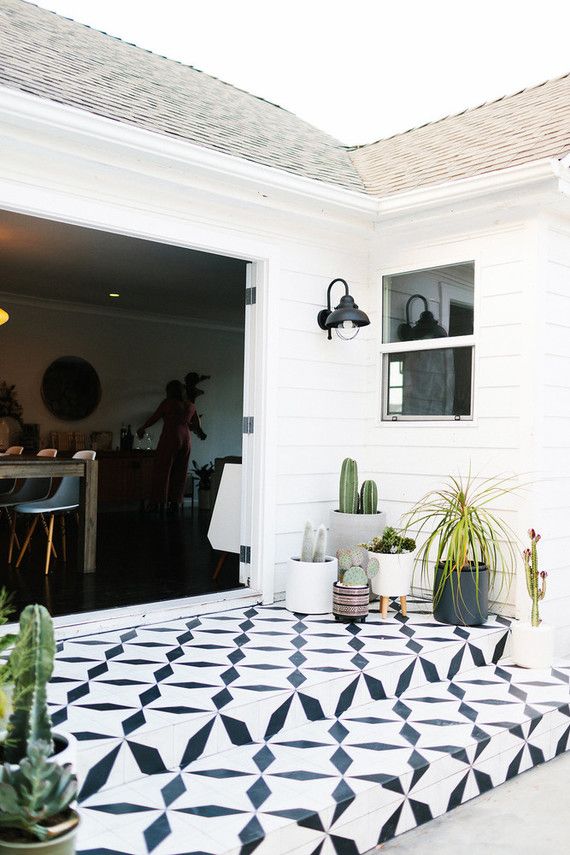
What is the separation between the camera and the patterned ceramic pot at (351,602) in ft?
13.7

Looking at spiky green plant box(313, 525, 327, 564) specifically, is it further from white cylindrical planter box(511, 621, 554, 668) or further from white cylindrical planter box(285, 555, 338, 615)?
white cylindrical planter box(511, 621, 554, 668)

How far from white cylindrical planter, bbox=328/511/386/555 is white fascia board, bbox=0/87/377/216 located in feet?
6.11

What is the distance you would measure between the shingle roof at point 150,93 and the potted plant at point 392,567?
7.52 ft

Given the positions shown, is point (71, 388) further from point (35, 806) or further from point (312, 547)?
point (35, 806)

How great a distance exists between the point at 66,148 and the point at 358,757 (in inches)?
118

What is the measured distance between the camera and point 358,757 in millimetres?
2914

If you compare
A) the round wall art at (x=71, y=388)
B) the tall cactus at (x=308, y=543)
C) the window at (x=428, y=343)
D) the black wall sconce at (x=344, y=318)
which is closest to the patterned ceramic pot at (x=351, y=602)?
the tall cactus at (x=308, y=543)

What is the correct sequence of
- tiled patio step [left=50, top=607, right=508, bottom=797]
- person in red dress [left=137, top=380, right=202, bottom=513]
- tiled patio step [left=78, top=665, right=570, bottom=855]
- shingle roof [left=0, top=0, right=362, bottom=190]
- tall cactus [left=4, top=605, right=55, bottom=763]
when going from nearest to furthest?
tall cactus [left=4, top=605, right=55, bottom=763], tiled patio step [left=78, top=665, right=570, bottom=855], tiled patio step [left=50, top=607, right=508, bottom=797], shingle roof [left=0, top=0, right=362, bottom=190], person in red dress [left=137, top=380, right=202, bottom=513]

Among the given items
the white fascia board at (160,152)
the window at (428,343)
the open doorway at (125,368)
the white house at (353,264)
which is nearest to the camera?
the white fascia board at (160,152)

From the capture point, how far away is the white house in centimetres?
399

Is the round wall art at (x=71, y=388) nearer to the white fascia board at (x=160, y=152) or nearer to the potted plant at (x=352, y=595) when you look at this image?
the white fascia board at (x=160, y=152)

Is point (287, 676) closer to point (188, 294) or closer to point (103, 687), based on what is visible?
point (103, 687)

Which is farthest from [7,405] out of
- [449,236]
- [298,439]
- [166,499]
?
[449,236]

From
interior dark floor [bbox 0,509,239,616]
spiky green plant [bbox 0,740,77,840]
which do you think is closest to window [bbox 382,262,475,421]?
interior dark floor [bbox 0,509,239,616]
